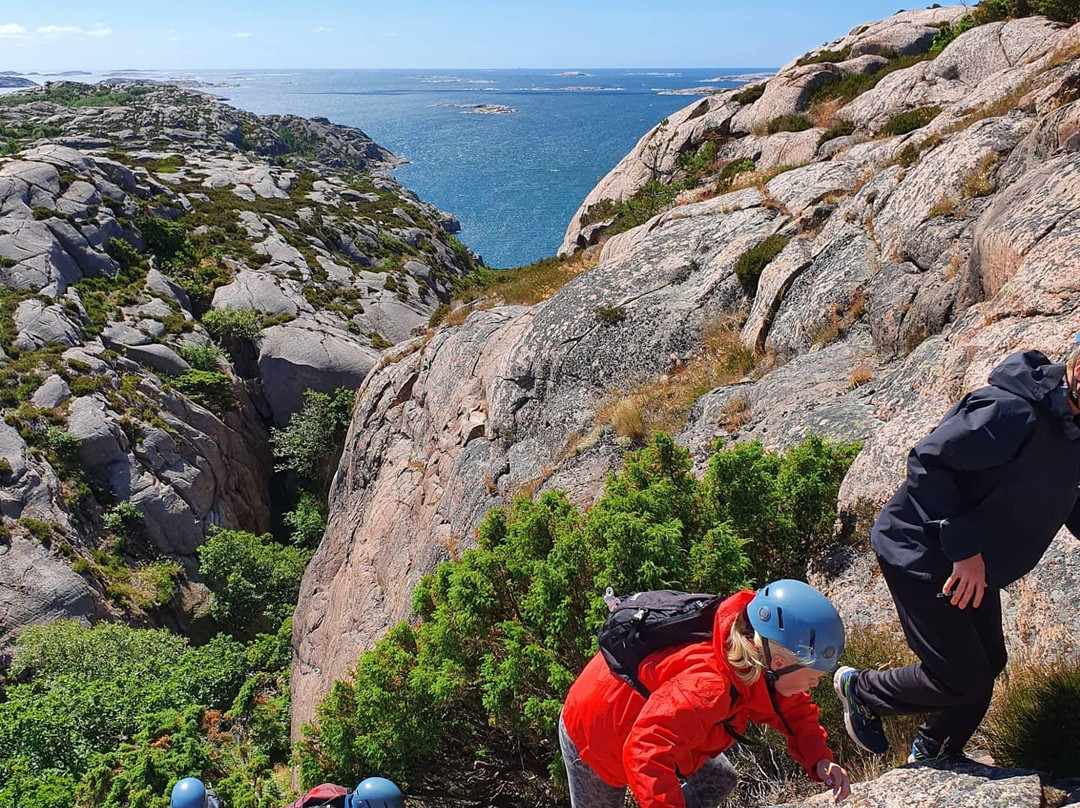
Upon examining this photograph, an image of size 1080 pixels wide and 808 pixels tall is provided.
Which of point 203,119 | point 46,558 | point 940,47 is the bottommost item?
point 46,558

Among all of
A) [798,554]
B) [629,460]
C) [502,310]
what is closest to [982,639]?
[798,554]

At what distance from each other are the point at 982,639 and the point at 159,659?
2387 centimetres

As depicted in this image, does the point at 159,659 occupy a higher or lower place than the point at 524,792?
lower

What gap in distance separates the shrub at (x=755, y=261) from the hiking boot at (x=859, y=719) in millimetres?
9231

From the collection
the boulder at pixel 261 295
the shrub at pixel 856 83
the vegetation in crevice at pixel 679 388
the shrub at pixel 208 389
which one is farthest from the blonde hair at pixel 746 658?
the boulder at pixel 261 295

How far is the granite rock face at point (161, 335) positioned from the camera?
3095 centimetres

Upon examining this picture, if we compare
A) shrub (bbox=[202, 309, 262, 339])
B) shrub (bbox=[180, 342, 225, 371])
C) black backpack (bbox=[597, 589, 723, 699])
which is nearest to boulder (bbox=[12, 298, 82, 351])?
shrub (bbox=[180, 342, 225, 371])

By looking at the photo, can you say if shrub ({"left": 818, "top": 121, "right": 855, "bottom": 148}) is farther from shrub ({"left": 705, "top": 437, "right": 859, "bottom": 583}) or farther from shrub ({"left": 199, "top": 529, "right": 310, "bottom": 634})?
shrub ({"left": 199, "top": 529, "right": 310, "bottom": 634})

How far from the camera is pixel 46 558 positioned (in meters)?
28.1

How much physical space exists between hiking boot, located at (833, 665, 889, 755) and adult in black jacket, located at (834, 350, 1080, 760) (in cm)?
35

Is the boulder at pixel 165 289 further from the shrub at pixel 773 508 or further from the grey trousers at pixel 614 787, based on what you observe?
the grey trousers at pixel 614 787

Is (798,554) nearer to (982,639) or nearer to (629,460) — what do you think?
(629,460)

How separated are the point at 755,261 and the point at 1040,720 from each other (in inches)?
385

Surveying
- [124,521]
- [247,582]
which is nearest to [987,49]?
[247,582]
